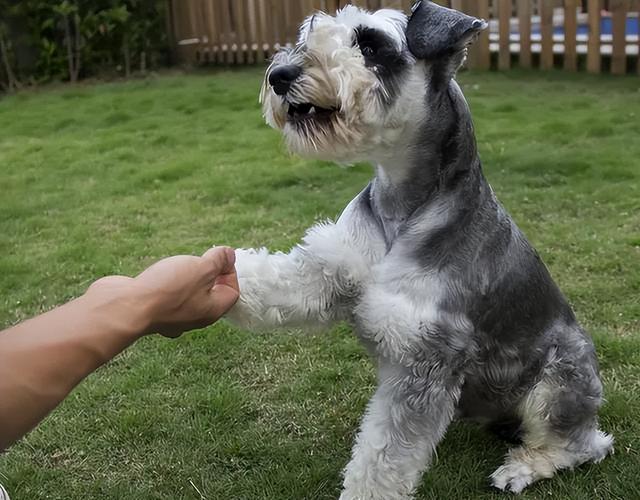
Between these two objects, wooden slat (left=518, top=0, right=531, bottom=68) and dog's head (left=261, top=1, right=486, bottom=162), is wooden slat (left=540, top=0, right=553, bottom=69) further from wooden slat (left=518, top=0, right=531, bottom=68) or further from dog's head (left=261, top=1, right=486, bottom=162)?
dog's head (left=261, top=1, right=486, bottom=162)

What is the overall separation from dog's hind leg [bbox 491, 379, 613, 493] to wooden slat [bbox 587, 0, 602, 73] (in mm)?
9230

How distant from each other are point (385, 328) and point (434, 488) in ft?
2.81

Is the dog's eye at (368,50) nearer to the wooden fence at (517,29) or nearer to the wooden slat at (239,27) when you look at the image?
the wooden fence at (517,29)

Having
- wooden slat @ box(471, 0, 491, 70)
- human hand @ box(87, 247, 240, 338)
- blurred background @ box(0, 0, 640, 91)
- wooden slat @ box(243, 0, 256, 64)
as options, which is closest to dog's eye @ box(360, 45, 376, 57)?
human hand @ box(87, 247, 240, 338)

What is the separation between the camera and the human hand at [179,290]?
228 cm

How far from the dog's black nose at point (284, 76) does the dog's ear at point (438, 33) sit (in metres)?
0.40

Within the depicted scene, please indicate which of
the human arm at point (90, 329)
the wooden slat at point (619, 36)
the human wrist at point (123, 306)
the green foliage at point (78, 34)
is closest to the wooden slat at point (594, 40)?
the wooden slat at point (619, 36)

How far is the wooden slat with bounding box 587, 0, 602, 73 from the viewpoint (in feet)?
36.4

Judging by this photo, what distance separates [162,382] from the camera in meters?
4.03

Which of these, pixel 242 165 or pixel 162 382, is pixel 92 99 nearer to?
pixel 242 165

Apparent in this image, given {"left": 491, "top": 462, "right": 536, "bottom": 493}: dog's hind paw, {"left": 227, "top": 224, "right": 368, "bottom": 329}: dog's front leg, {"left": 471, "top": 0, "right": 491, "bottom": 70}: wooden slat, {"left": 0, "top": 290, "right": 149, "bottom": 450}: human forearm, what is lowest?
{"left": 491, "top": 462, "right": 536, "bottom": 493}: dog's hind paw

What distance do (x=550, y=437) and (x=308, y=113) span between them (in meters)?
1.61

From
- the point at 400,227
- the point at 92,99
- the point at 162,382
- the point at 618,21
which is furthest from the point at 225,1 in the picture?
the point at 400,227

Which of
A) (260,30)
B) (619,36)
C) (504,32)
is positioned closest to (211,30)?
(260,30)
